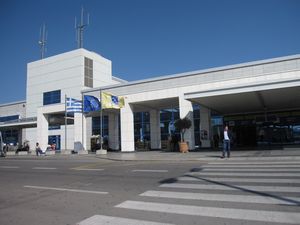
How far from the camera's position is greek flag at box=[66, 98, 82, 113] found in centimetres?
3206

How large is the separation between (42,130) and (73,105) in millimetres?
9418

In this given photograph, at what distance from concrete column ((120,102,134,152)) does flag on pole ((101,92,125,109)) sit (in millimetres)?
844

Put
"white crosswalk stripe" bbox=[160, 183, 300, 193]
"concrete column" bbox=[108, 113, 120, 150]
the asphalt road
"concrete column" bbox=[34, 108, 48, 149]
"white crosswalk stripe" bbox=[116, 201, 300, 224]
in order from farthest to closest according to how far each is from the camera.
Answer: "concrete column" bbox=[34, 108, 48, 149] → "concrete column" bbox=[108, 113, 120, 150] → "white crosswalk stripe" bbox=[160, 183, 300, 193] → the asphalt road → "white crosswalk stripe" bbox=[116, 201, 300, 224]

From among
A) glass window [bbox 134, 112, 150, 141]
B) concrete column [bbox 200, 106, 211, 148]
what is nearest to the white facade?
glass window [bbox 134, 112, 150, 141]

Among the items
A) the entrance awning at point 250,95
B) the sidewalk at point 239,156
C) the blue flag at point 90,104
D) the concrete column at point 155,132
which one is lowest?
the sidewalk at point 239,156

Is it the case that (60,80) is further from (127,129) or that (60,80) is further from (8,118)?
(127,129)

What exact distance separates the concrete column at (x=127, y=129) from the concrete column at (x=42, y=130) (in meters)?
13.5

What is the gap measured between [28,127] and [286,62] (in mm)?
39816

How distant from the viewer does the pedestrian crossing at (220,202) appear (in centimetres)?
581

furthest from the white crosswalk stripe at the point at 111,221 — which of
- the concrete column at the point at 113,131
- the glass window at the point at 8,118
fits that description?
the glass window at the point at 8,118

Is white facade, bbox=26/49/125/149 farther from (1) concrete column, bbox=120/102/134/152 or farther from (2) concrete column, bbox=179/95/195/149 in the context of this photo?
(2) concrete column, bbox=179/95/195/149

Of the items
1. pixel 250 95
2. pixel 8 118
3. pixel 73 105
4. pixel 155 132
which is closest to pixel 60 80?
pixel 73 105

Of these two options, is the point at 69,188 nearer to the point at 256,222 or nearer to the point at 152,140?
the point at 256,222

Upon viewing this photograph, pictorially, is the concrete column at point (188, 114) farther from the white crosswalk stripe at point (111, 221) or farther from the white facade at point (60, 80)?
the white crosswalk stripe at point (111, 221)
